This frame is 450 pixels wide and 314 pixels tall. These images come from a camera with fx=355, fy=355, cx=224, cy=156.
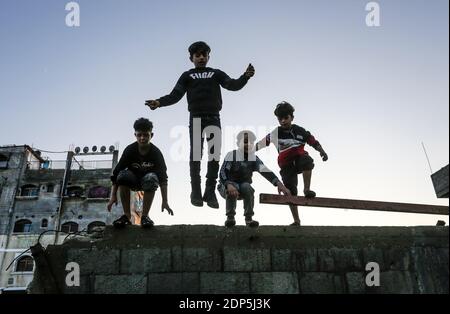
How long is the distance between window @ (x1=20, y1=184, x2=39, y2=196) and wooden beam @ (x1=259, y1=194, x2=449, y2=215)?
33.7 metres

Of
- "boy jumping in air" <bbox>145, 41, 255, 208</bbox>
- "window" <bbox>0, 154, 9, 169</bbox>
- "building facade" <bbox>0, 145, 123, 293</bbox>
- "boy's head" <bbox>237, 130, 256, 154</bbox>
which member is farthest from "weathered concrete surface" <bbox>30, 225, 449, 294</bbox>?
"window" <bbox>0, 154, 9, 169</bbox>

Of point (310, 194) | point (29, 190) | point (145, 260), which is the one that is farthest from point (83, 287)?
point (29, 190)

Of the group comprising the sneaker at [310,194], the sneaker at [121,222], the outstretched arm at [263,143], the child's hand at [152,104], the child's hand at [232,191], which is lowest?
the sneaker at [121,222]

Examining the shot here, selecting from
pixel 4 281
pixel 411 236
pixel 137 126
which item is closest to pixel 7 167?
pixel 4 281

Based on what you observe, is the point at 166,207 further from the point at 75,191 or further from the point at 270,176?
the point at 75,191

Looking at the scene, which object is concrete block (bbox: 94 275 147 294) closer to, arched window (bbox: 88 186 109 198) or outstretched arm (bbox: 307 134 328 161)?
outstretched arm (bbox: 307 134 328 161)

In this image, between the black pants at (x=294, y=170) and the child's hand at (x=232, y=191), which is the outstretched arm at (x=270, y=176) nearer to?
the black pants at (x=294, y=170)

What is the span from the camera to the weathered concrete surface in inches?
147

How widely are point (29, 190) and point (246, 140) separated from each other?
111 ft

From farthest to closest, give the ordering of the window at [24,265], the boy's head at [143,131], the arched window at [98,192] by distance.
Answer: the arched window at [98,192]
the window at [24,265]
the boy's head at [143,131]

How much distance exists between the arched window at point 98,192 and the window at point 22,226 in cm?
571

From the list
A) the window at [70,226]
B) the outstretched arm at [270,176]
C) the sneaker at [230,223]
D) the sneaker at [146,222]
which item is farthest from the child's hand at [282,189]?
the window at [70,226]

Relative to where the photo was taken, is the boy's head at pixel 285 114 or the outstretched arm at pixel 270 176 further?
the boy's head at pixel 285 114

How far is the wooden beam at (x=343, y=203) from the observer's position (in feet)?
14.4
